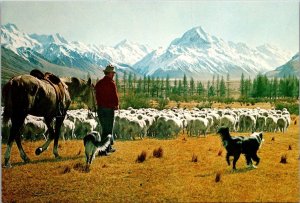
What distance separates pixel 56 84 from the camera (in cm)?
953

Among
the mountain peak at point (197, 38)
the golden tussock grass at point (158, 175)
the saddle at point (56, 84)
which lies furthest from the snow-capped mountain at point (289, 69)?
the saddle at point (56, 84)

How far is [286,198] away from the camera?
788cm

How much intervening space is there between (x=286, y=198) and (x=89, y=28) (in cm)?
632

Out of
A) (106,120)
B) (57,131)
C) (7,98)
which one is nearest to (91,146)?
(106,120)

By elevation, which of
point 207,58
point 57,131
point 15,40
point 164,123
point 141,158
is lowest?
point 141,158

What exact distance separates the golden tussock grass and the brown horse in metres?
0.43

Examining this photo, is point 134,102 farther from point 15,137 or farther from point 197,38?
point 15,137

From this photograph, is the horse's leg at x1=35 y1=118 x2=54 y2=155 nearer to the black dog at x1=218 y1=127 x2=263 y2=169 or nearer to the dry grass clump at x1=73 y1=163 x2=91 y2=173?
the dry grass clump at x1=73 y1=163 x2=91 y2=173

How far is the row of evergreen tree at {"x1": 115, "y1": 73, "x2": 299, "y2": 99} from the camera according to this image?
10055mm

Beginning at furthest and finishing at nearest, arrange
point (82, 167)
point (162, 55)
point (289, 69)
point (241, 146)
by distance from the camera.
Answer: point (162, 55) < point (289, 69) < point (82, 167) < point (241, 146)

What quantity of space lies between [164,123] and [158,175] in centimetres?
314

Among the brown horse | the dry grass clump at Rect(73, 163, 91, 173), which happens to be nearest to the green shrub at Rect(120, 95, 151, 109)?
the brown horse

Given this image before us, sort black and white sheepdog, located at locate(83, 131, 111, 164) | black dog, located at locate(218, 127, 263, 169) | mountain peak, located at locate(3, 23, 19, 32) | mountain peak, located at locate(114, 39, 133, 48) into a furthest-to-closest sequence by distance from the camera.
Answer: mountain peak, located at locate(114, 39, 133, 48)
mountain peak, located at locate(3, 23, 19, 32)
black and white sheepdog, located at locate(83, 131, 111, 164)
black dog, located at locate(218, 127, 263, 169)

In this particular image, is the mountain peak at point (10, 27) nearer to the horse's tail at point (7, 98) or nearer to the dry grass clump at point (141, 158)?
the horse's tail at point (7, 98)
